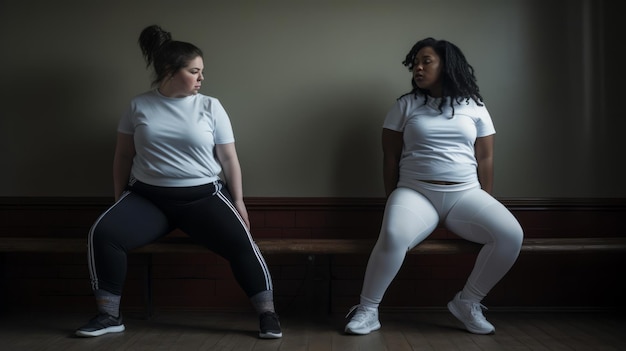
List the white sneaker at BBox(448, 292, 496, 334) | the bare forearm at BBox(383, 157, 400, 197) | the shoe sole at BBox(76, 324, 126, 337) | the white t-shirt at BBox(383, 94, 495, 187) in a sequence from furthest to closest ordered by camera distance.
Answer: the bare forearm at BBox(383, 157, 400, 197) → the white t-shirt at BBox(383, 94, 495, 187) → the white sneaker at BBox(448, 292, 496, 334) → the shoe sole at BBox(76, 324, 126, 337)

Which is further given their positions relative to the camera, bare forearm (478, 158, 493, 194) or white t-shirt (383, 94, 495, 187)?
bare forearm (478, 158, 493, 194)

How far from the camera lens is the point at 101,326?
283 cm

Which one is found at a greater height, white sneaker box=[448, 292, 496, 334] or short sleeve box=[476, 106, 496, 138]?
short sleeve box=[476, 106, 496, 138]

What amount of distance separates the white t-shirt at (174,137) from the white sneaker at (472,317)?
1305mm

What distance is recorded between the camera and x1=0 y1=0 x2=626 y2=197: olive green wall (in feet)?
11.5

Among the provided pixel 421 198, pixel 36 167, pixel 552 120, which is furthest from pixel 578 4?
pixel 36 167

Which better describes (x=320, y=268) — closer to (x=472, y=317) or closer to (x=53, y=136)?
(x=472, y=317)

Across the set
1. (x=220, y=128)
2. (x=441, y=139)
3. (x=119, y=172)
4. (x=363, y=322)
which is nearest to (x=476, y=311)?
(x=363, y=322)

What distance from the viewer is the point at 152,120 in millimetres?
2979

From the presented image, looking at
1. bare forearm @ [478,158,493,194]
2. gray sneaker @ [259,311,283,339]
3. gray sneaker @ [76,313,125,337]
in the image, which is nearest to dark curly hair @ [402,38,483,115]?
bare forearm @ [478,158,493,194]

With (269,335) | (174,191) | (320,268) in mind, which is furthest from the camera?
(320,268)

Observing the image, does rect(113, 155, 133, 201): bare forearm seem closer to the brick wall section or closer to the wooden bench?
the wooden bench

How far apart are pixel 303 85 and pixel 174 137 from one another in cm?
87

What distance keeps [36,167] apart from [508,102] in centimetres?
263
